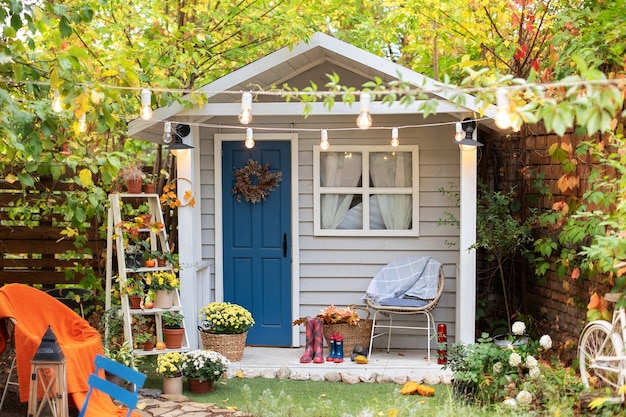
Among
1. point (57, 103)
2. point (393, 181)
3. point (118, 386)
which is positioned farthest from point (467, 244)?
point (57, 103)

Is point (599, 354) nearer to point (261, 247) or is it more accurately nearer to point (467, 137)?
point (467, 137)

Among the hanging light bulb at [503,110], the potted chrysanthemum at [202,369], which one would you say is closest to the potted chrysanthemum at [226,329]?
the potted chrysanthemum at [202,369]

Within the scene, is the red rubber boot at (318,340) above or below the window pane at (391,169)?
below

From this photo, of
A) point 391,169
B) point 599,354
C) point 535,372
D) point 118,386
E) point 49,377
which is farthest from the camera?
point 391,169

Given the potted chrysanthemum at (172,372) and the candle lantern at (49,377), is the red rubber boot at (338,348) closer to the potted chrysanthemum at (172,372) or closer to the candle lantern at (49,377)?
the potted chrysanthemum at (172,372)

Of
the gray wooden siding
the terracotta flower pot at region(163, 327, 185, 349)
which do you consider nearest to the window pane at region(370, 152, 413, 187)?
the gray wooden siding

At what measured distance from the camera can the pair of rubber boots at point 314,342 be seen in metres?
7.34

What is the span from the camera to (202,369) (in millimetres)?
6457

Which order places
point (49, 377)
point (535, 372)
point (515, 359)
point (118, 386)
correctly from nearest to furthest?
1. point (118, 386)
2. point (49, 377)
3. point (535, 372)
4. point (515, 359)

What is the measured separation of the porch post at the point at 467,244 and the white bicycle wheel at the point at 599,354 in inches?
51.3

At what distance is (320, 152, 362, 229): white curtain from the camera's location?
7.98m

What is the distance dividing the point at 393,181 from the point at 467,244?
1.29 m

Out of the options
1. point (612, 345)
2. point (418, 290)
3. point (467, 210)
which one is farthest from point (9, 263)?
point (612, 345)

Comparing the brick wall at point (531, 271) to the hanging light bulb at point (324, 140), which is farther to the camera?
the brick wall at point (531, 271)
